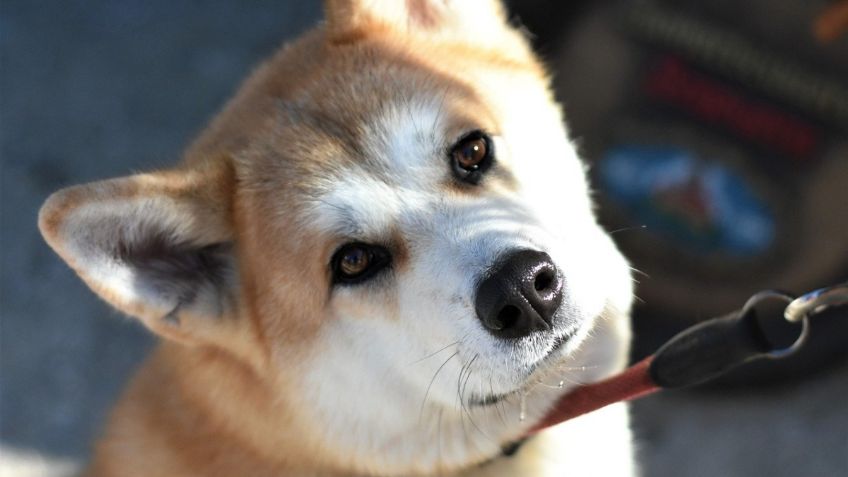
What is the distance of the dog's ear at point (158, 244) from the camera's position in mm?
1903

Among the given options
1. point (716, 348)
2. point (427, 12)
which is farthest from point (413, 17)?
point (716, 348)

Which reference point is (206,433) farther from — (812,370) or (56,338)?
(812,370)

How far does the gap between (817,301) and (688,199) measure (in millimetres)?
A: 1614

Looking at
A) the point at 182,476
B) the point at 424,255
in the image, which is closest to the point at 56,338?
the point at 182,476

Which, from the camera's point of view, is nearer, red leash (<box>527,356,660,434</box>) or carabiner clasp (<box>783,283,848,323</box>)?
carabiner clasp (<box>783,283,848,323</box>)

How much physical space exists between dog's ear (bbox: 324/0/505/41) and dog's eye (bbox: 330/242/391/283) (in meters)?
0.60

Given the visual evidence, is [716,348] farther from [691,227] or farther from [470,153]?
[691,227]

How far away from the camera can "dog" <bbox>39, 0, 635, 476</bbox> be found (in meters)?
1.99

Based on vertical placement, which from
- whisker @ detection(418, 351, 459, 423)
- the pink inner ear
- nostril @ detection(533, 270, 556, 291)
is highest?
the pink inner ear

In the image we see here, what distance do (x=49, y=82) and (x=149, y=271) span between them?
2666 mm

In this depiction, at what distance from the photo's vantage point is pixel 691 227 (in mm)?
3461

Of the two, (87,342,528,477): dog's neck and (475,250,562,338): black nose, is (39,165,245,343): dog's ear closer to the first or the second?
(87,342,528,477): dog's neck

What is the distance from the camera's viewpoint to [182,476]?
7.54ft

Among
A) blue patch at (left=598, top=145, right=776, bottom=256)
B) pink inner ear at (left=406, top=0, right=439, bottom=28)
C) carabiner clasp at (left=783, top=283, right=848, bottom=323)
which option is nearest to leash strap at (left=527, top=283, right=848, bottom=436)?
carabiner clasp at (left=783, top=283, right=848, bottom=323)
